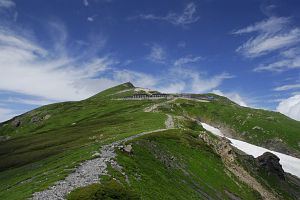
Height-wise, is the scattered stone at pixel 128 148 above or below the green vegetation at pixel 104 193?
above

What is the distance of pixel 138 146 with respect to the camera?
2977 inches

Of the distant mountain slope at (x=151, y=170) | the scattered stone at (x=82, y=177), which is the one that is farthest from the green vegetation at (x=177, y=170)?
the scattered stone at (x=82, y=177)

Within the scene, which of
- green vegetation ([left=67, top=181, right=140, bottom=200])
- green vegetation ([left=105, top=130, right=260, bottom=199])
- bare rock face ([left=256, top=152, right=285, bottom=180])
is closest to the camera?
green vegetation ([left=67, top=181, right=140, bottom=200])

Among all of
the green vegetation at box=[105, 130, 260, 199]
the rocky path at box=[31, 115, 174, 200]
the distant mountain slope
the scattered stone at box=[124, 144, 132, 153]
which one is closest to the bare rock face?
the distant mountain slope

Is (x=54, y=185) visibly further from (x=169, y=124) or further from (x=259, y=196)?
(x=169, y=124)

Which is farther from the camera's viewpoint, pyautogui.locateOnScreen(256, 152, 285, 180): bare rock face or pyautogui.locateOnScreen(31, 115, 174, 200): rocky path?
pyautogui.locateOnScreen(256, 152, 285, 180): bare rock face

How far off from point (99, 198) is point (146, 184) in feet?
42.7

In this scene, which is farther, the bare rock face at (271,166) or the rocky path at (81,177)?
the bare rock face at (271,166)

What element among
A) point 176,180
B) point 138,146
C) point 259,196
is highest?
point 138,146

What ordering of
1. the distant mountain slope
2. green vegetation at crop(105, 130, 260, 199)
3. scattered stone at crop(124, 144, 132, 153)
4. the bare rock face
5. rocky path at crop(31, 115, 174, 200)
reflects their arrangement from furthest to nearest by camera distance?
1. the bare rock face
2. scattered stone at crop(124, 144, 132, 153)
3. green vegetation at crop(105, 130, 260, 199)
4. the distant mountain slope
5. rocky path at crop(31, 115, 174, 200)

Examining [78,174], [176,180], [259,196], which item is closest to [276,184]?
[259,196]

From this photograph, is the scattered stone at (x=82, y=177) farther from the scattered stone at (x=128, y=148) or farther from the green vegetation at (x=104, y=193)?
the scattered stone at (x=128, y=148)

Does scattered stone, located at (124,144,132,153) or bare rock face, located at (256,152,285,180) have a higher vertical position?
scattered stone, located at (124,144,132,153)

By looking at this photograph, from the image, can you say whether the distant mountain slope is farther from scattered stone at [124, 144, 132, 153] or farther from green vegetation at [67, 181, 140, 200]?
scattered stone at [124, 144, 132, 153]
